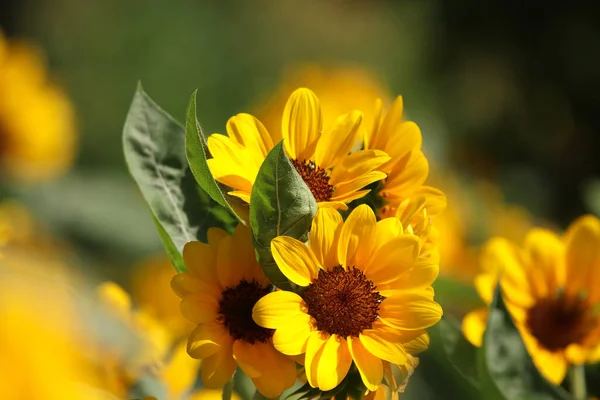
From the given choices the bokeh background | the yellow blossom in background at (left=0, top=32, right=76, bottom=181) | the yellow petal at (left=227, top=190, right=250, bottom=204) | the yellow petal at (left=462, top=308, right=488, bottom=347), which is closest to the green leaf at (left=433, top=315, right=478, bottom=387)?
the yellow petal at (left=462, top=308, right=488, bottom=347)

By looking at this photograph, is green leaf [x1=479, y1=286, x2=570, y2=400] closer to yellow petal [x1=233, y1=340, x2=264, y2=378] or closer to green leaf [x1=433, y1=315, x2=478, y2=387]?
green leaf [x1=433, y1=315, x2=478, y2=387]

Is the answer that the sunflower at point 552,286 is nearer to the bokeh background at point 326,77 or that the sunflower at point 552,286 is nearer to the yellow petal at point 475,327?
the yellow petal at point 475,327

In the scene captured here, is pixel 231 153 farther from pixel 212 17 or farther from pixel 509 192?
pixel 212 17

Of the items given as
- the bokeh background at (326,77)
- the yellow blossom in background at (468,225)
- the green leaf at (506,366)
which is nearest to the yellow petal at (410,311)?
the green leaf at (506,366)

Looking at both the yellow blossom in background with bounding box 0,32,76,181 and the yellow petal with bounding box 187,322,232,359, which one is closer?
the yellow petal with bounding box 187,322,232,359

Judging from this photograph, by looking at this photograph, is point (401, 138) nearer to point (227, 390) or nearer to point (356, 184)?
point (356, 184)

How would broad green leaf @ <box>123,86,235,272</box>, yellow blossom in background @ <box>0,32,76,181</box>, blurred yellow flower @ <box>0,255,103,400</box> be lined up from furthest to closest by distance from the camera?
yellow blossom in background @ <box>0,32,76,181</box>
broad green leaf @ <box>123,86,235,272</box>
blurred yellow flower @ <box>0,255,103,400</box>
